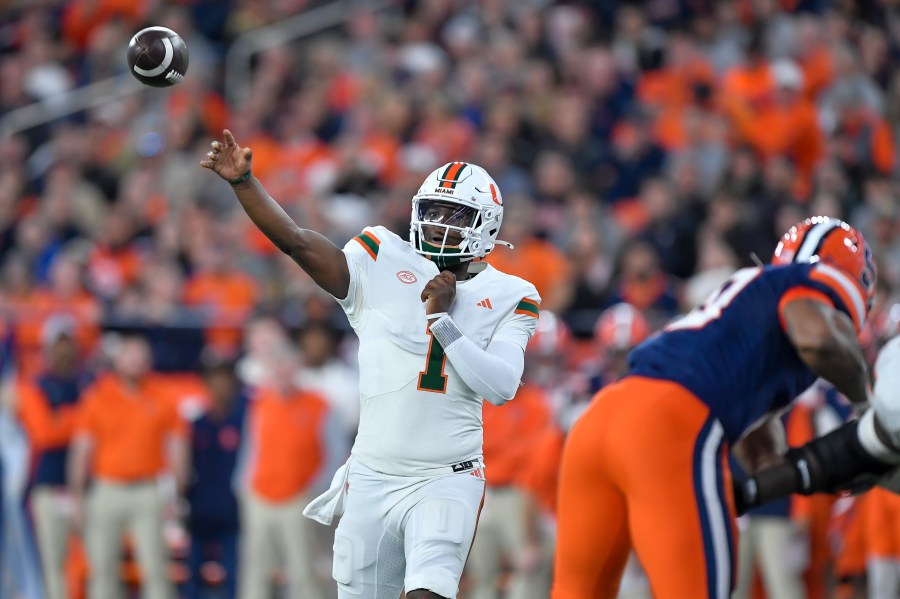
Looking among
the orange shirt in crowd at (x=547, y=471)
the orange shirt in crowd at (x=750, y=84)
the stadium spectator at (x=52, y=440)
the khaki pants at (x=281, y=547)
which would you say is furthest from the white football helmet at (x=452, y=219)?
the orange shirt in crowd at (x=750, y=84)

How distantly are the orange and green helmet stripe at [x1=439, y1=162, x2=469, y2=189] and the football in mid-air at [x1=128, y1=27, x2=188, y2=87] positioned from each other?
104 centimetres

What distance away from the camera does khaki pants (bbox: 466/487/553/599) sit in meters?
9.31

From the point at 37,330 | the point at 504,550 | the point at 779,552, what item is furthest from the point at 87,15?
the point at 779,552

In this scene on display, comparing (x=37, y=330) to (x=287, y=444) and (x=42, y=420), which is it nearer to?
(x=42, y=420)

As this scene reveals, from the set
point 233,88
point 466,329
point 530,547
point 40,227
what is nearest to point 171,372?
point 40,227

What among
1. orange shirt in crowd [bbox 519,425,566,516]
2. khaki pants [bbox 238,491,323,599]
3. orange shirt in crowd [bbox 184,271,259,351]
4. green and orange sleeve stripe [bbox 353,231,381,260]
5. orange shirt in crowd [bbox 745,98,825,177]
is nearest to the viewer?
green and orange sleeve stripe [bbox 353,231,381,260]

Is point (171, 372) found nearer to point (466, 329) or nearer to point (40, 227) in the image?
point (40, 227)

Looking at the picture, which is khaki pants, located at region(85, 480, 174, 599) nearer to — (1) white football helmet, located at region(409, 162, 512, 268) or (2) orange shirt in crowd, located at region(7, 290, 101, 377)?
(2) orange shirt in crowd, located at region(7, 290, 101, 377)

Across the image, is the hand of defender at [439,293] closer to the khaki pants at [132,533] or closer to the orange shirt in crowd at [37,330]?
the khaki pants at [132,533]

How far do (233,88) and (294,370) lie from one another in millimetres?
5480

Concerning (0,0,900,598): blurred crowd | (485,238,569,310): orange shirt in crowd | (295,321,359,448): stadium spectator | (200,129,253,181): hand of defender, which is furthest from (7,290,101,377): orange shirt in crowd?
(200,129,253,181): hand of defender

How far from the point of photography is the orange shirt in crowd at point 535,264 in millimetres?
11039

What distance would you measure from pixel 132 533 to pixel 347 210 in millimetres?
3275

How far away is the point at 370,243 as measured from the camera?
5406 mm
